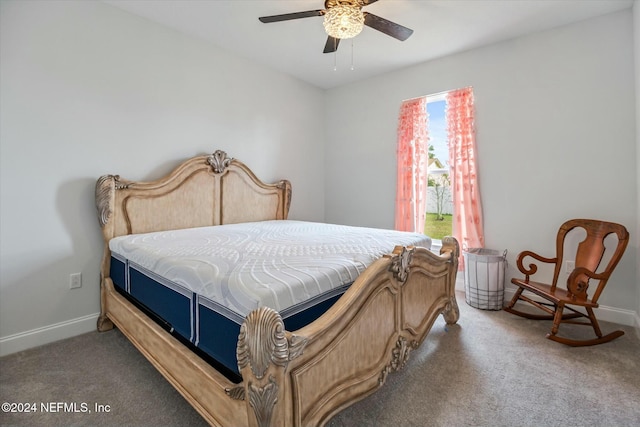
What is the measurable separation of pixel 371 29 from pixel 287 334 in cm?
282

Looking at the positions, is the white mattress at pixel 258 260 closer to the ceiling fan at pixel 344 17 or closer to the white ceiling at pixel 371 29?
the ceiling fan at pixel 344 17

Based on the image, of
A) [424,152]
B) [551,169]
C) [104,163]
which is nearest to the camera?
[104,163]

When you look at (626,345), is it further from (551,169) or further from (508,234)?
(551,169)

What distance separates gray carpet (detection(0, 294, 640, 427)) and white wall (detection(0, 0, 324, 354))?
1.28 feet

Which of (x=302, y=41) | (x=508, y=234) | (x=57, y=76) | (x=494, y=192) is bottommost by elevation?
(x=508, y=234)

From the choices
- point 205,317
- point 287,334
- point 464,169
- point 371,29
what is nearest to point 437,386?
point 287,334

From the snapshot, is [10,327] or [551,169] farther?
[551,169]

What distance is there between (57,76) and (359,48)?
8.67ft

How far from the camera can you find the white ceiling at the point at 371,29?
7.66 feet

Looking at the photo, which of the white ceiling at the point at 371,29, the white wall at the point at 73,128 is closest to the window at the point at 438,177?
the white ceiling at the point at 371,29

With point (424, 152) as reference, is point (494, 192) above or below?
below

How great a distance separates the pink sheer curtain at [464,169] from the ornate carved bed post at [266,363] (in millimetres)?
2737

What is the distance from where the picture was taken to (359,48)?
307cm

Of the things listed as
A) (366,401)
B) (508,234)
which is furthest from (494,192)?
(366,401)
